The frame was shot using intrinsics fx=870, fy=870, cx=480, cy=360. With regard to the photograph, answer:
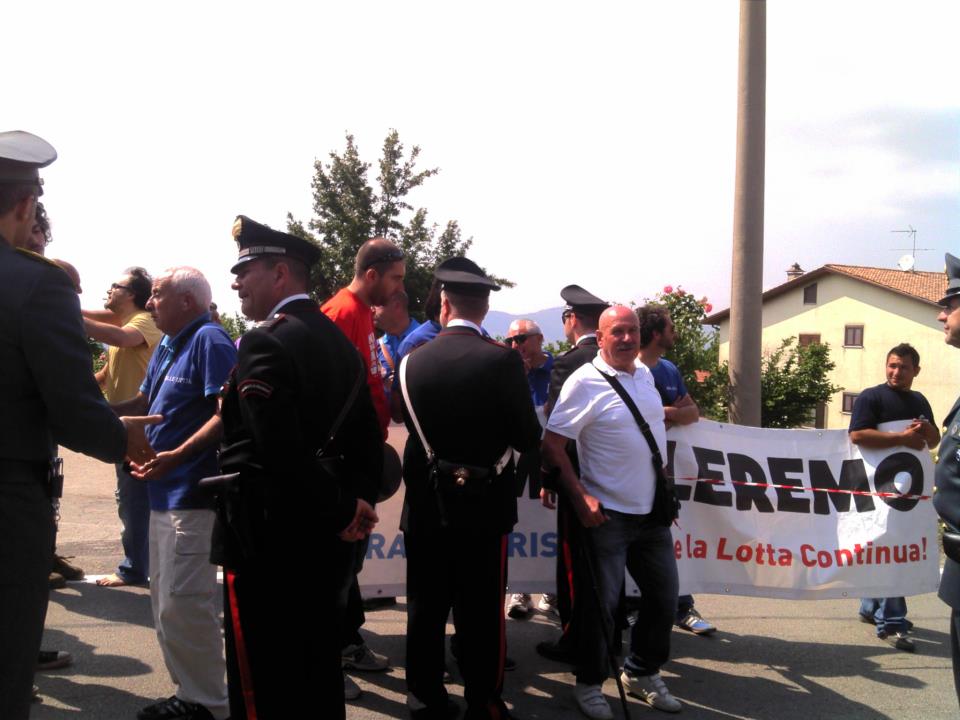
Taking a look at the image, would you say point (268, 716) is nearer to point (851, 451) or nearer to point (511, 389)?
point (511, 389)

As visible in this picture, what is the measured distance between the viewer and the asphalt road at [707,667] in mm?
4590

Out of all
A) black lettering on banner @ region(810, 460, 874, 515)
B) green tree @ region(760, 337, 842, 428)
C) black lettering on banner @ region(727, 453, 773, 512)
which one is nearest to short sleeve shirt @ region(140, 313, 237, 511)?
black lettering on banner @ region(727, 453, 773, 512)

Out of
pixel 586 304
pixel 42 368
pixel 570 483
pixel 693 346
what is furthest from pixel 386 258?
pixel 693 346

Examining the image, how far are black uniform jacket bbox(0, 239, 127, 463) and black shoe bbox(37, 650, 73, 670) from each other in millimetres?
2752

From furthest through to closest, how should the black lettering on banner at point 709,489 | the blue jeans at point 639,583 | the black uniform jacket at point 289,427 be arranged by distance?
the black lettering on banner at point 709,489 → the blue jeans at point 639,583 → the black uniform jacket at point 289,427

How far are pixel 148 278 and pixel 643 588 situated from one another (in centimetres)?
406

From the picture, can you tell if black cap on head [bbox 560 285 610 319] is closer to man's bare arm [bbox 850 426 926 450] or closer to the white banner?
the white banner

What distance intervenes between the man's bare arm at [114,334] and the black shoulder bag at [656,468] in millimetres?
3194

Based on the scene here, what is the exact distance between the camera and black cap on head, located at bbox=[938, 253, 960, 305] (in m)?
3.80

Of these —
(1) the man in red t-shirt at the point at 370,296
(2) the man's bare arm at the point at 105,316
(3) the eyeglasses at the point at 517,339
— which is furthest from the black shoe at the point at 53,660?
(3) the eyeglasses at the point at 517,339

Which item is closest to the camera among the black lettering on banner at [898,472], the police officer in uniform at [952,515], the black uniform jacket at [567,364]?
the police officer in uniform at [952,515]

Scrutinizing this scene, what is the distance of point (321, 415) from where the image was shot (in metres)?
3.17

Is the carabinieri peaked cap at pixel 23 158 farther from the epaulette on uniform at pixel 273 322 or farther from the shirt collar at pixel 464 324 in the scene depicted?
the shirt collar at pixel 464 324

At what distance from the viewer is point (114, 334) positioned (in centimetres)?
567
